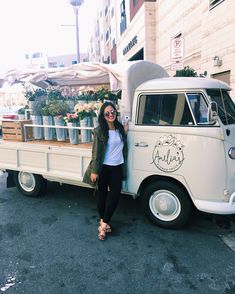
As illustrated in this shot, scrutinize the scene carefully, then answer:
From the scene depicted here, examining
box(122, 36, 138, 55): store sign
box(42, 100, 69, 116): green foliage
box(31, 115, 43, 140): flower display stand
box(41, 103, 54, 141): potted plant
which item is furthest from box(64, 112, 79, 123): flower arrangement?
box(122, 36, 138, 55): store sign

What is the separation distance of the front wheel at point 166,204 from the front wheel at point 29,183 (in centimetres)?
232

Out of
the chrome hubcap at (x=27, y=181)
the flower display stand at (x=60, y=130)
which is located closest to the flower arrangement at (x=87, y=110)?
the flower display stand at (x=60, y=130)

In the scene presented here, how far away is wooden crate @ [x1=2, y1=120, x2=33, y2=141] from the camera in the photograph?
545 centimetres

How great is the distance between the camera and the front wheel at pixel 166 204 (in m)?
4.01

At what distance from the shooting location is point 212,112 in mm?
3564

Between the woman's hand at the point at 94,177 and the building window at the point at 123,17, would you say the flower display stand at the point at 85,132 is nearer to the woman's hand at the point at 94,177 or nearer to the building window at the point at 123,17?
the woman's hand at the point at 94,177

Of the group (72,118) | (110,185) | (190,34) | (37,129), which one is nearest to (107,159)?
(110,185)

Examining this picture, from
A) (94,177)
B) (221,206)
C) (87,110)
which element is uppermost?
(87,110)

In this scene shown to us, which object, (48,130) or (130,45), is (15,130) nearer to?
(48,130)

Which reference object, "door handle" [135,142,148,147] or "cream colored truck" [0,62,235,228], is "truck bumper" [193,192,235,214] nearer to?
"cream colored truck" [0,62,235,228]

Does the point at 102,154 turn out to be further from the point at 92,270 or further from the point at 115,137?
the point at 92,270

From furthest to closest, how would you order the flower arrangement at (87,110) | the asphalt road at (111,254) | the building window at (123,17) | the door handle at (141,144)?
the building window at (123,17) < the flower arrangement at (87,110) < the door handle at (141,144) < the asphalt road at (111,254)

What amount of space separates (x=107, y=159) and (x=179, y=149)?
3.33 feet

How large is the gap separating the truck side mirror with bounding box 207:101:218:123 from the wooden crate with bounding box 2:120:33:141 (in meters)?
3.56
